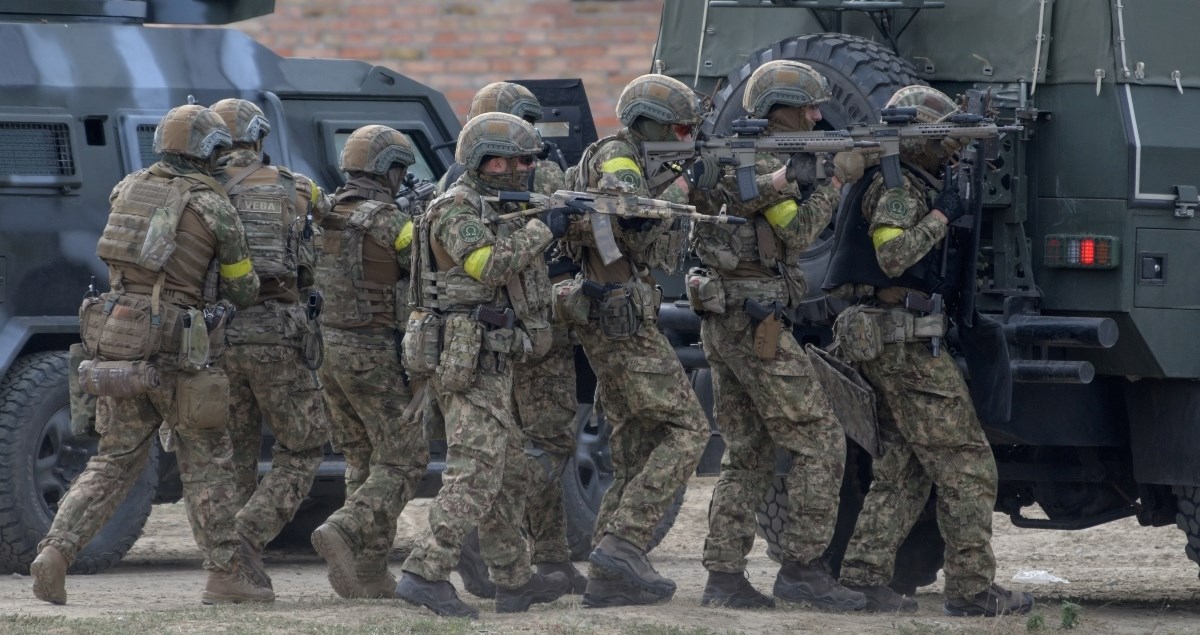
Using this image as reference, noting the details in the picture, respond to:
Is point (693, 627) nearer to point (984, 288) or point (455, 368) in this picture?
point (455, 368)

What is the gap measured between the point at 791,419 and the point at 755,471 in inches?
12.2

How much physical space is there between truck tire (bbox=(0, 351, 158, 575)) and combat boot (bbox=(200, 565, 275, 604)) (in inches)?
44.0

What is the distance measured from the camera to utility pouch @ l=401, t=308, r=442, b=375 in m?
7.09

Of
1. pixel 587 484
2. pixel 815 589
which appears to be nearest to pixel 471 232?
pixel 815 589

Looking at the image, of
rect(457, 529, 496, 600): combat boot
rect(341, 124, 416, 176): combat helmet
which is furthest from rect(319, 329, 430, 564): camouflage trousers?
rect(341, 124, 416, 176): combat helmet

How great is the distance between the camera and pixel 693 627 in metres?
6.87

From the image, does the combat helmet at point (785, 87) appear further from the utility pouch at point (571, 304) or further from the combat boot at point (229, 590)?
the combat boot at point (229, 590)

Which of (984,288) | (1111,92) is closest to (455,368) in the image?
(984,288)

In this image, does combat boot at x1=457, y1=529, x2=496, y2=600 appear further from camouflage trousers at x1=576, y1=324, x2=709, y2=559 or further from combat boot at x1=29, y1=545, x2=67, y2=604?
combat boot at x1=29, y1=545, x2=67, y2=604

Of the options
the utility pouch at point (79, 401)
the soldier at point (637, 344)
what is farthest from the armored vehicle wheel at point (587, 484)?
the utility pouch at point (79, 401)

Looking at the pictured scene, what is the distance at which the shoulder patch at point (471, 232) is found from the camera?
697cm

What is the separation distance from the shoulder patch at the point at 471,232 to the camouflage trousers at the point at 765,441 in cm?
98

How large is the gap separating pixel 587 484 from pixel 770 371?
251 cm

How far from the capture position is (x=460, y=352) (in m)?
7.02
